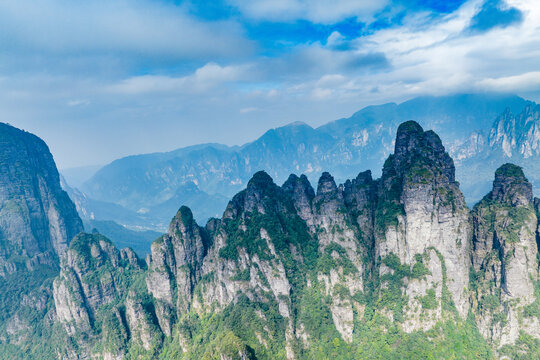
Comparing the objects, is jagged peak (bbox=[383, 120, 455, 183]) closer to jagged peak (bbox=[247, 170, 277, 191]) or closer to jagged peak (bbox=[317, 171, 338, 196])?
jagged peak (bbox=[317, 171, 338, 196])

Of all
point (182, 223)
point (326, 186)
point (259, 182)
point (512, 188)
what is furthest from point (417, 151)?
point (182, 223)

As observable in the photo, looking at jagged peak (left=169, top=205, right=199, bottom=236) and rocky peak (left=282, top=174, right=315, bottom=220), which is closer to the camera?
rocky peak (left=282, top=174, right=315, bottom=220)

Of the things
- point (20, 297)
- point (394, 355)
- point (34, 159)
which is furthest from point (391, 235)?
point (34, 159)

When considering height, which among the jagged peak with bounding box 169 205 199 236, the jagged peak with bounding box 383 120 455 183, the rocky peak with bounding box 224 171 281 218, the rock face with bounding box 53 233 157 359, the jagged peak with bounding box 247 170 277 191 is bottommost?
the rock face with bounding box 53 233 157 359

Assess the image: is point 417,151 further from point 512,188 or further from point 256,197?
point 256,197

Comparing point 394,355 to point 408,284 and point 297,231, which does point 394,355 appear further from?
point 297,231

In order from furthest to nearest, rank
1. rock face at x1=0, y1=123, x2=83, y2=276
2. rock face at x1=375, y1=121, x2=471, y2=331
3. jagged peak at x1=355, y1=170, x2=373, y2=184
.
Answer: rock face at x1=0, y1=123, x2=83, y2=276 → jagged peak at x1=355, y1=170, x2=373, y2=184 → rock face at x1=375, y1=121, x2=471, y2=331

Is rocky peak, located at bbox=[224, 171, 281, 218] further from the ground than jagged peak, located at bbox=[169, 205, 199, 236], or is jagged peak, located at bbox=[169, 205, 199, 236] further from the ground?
rocky peak, located at bbox=[224, 171, 281, 218]

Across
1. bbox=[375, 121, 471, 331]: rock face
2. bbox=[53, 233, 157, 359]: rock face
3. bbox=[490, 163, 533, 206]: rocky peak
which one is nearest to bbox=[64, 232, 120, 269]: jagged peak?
bbox=[53, 233, 157, 359]: rock face
